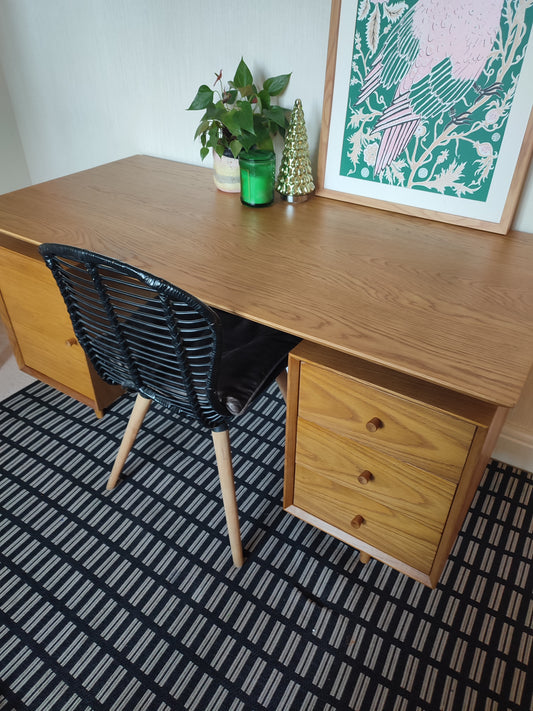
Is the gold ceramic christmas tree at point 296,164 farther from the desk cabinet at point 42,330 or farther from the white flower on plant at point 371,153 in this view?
the desk cabinet at point 42,330

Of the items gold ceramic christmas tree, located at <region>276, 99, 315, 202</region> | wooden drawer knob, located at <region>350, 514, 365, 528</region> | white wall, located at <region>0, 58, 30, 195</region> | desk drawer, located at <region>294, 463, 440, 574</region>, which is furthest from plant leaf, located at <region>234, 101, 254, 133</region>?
white wall, located at <region>0, 58, 30, 195</region>

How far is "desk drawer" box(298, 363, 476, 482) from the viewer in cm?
86

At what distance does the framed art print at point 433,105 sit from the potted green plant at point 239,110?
13cm

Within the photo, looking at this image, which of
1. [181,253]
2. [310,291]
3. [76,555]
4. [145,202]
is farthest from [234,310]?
[76,555]

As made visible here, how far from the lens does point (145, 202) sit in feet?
4.54

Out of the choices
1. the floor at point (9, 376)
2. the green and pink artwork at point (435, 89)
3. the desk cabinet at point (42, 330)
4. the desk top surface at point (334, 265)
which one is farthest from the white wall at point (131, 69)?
the floor at point (9, 376)

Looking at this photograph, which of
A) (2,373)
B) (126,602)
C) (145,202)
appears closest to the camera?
(126,602)

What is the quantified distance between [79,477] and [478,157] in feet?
4.26

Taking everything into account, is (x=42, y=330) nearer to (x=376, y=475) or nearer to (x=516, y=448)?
(x=376, y=475)

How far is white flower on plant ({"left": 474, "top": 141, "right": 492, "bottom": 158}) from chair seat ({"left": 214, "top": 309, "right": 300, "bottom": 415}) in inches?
22.8

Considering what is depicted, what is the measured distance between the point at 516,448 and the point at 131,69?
63.8 inches

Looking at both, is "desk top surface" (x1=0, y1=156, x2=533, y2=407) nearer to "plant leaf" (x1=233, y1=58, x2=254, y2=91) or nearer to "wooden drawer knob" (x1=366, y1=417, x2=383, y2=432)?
"wooden drawer knob" (x1=366, y1=417, x2=383, y2=432)

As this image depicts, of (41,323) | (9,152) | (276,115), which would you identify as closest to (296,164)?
(276,115)

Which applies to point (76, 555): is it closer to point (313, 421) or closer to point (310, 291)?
point (313, 421)
